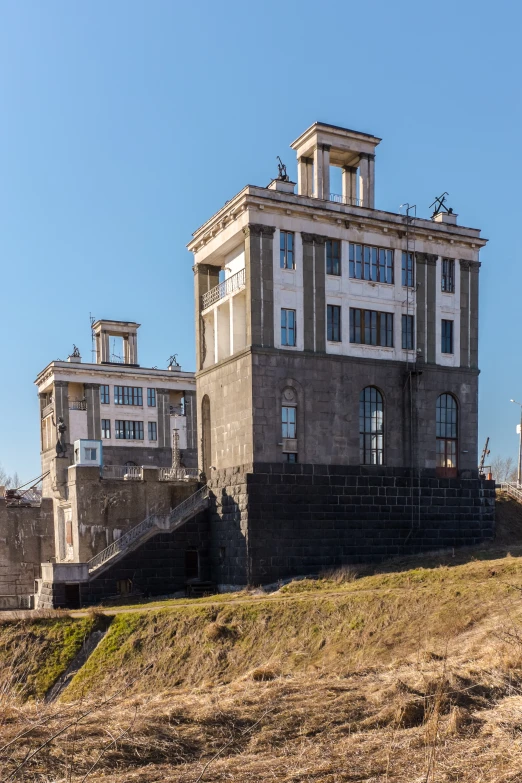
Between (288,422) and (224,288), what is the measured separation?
8.70 meters

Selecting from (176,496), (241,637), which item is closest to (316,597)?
(241,637)

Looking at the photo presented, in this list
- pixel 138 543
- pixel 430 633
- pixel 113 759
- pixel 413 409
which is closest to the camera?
pixel 113 759

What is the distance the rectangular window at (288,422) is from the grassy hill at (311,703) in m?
11.3

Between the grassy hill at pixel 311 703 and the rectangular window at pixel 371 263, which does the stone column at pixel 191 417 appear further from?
the grassy hill at pixel 311 703

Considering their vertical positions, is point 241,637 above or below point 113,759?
below

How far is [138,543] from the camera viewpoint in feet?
131

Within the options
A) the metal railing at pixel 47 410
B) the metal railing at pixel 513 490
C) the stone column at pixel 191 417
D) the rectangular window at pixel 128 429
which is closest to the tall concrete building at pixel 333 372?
the metal railing at pixel 513 490

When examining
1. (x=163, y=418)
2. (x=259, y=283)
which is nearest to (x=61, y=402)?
(x=163, y=418)

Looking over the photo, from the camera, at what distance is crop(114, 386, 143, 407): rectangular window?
68.8 metres

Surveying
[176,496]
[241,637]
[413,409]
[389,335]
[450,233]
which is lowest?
[241,637]

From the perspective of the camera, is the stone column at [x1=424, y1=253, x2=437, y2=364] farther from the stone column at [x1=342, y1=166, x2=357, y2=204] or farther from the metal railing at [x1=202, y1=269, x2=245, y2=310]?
the metal railing at [x1=202, y1=269, x2=245, y2=310]

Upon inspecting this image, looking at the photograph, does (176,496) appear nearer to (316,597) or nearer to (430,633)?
(316,597)

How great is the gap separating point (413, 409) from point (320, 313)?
23.8 feet

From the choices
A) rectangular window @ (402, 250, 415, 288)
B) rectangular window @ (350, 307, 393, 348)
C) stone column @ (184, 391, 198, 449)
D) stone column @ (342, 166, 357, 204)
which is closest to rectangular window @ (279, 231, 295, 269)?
rectangular window @ (350, 307, 393, 348)
